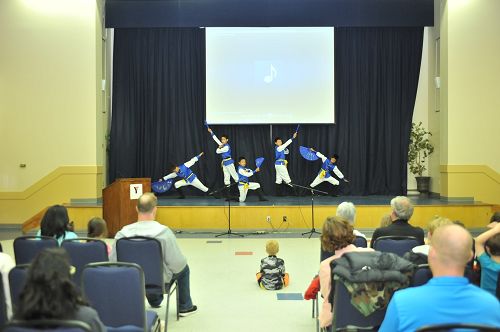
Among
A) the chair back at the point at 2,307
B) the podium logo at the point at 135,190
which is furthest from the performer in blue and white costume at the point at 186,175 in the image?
the chair back at the point at 2,307

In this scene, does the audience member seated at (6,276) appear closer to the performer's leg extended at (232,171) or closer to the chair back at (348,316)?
the chair back at (348,316)

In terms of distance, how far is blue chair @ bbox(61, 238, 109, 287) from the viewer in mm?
4086

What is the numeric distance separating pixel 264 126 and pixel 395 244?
9398 mm

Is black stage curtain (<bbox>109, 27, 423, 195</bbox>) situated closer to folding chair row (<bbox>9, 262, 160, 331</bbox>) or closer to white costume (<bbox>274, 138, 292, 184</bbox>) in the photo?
white costume (<bbox>274, 138, 292, 184</bbox>)

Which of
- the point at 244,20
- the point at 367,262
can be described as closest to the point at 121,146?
the point at 244,20

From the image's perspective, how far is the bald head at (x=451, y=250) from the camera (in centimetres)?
210

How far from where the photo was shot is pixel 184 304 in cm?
500

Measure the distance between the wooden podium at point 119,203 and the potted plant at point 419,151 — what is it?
6.84 m

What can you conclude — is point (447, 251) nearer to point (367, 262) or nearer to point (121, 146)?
point (367, 262)

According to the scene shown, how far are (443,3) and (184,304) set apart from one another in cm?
960

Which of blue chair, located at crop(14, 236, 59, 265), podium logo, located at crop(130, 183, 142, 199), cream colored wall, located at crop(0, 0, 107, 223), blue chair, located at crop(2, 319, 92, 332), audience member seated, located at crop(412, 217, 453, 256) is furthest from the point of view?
cream colored wall, located at crop(0, 0, 107, 223)

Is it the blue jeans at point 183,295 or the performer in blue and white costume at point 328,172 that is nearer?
the blue jeans at point 183,295

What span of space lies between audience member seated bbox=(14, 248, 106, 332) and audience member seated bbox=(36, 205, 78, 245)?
2.29 meters

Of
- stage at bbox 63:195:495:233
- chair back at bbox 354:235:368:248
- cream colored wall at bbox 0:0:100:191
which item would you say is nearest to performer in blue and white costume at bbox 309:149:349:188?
stage at bbox 63:195:495:233
